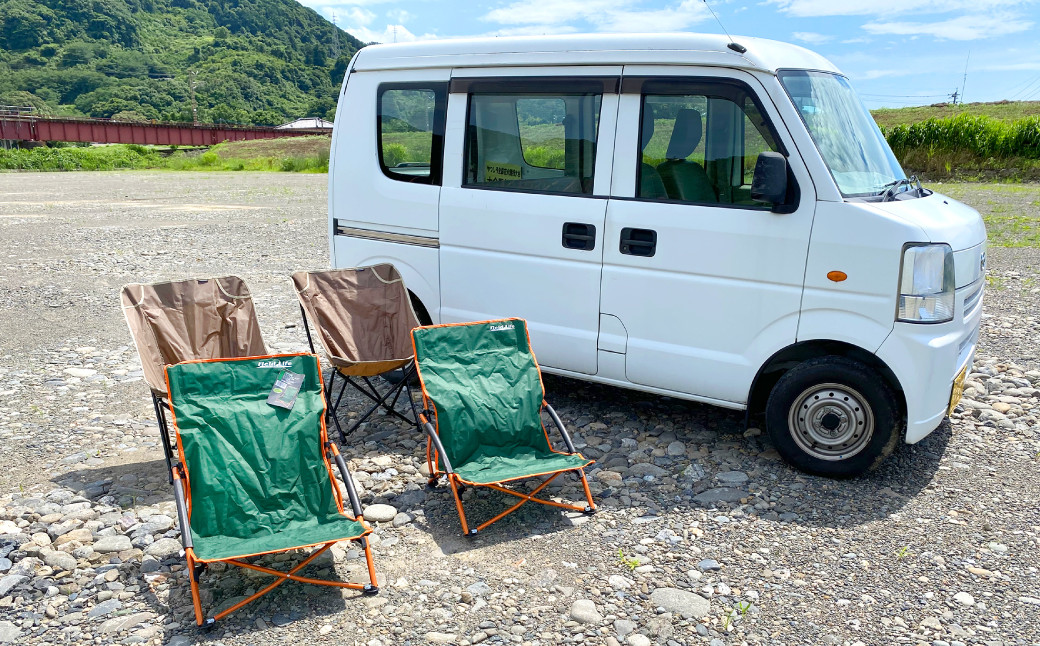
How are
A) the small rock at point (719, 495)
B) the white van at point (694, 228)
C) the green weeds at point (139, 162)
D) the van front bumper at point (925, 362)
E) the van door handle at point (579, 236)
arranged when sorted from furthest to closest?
the green weeds at point (139, 162)
the van door handle at point (579, 236)
the small rock at point (719, 495)
the white van at point (694, 228)
the van front bumper at point (925, 362)

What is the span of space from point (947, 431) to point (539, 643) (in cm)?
383

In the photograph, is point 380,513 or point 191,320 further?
point 191,320

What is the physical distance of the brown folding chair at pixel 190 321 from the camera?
5.20 meters

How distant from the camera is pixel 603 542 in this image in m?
4.27

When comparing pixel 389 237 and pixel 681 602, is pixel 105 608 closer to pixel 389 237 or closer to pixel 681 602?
pixel 681 602

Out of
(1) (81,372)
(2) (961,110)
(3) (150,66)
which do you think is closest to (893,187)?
(1) (81,372)

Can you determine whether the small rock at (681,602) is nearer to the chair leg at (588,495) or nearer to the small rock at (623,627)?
the small rock at (623,627)

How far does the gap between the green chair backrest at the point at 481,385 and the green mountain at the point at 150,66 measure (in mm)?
119873

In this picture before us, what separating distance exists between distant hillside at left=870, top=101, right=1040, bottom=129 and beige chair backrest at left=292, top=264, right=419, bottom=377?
145ft

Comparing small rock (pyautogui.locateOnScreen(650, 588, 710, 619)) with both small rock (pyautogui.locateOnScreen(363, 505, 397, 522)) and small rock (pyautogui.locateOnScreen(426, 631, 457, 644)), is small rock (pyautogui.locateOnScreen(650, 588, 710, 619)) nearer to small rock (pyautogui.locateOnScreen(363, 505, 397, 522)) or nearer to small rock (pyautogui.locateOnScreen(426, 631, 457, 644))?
small rock (pyautogui.locateOnScreen(426, 631, 457, 644))

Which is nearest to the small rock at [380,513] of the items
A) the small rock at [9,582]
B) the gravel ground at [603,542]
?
the gravel ground at [603,542]

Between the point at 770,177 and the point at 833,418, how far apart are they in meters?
1.55

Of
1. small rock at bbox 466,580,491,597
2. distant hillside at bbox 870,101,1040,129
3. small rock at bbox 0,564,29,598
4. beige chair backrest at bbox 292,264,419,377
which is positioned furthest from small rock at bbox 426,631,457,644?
distant hillside at bbox 870,101,1040,129

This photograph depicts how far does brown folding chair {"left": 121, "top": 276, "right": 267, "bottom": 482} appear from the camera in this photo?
5.20m
